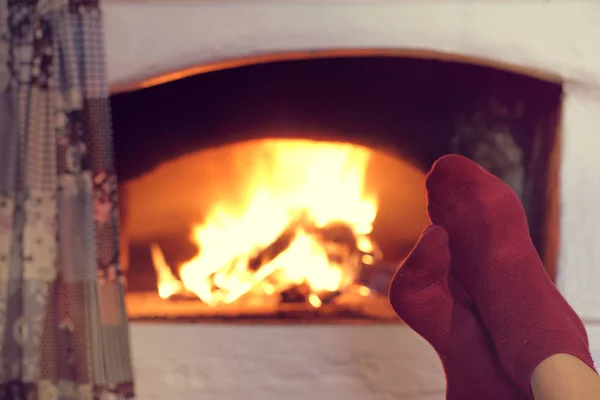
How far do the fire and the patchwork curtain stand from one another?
226mm

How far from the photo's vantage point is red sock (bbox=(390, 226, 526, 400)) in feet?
3.07

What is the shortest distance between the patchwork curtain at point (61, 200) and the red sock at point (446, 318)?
615 millimetres

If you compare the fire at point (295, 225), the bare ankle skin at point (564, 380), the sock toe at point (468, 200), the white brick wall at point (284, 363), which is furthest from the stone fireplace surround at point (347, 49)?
the bare ankle skin at point (564, 380)

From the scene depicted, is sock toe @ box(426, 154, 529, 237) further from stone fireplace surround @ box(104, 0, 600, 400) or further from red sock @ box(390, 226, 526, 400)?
stone fireplace surround @ box(104, 0, 600, 400)

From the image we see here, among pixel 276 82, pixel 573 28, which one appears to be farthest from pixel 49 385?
pixel 573 28

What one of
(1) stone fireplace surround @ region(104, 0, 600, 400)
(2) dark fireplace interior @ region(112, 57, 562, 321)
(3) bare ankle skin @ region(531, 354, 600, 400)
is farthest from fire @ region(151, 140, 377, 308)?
(3) bare ankle skin @ region(531, 354, 600, 400)

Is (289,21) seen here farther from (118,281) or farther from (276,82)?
(118,281)

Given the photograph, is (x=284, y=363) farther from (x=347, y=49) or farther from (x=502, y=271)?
(x=347, y=49)

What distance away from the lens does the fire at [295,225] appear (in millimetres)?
1302

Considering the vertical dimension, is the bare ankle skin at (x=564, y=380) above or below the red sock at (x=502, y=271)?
below

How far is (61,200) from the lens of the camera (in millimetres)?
1226

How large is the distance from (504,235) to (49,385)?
972mm

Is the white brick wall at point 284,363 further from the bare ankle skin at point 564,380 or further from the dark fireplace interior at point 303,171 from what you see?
the bare ankle skin at point 564,380

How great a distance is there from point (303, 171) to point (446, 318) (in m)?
0.48
